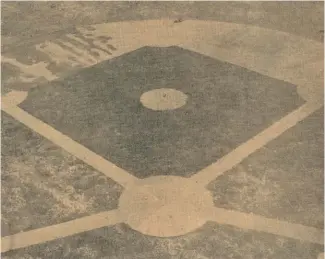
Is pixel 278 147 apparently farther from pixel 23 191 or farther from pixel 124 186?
pixel 23 191

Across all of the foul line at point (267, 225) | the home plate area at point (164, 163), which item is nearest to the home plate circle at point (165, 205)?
the home plate area at point (164, 163)

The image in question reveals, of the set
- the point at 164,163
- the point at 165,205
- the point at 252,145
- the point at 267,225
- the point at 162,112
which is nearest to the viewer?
the point at 267,225

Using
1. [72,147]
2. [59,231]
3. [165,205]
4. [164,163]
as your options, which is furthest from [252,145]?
[59,231]

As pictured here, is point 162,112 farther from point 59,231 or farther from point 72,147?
point 59,231

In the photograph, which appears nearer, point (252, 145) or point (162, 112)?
point (252, 145)

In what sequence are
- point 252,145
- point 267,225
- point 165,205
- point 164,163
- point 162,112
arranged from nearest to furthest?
1. point 267,225
2. point 165,205
3. point 164,163
4. point 252,145
5. point 162,112

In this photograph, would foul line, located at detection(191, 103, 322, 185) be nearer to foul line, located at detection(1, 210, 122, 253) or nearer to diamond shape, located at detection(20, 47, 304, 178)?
diamond shape, located at detection(20, 47, 304, 178)

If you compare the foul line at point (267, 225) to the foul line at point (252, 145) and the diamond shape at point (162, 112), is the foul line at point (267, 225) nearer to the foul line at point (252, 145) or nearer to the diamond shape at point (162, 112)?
the foul line at point (252, 145)
